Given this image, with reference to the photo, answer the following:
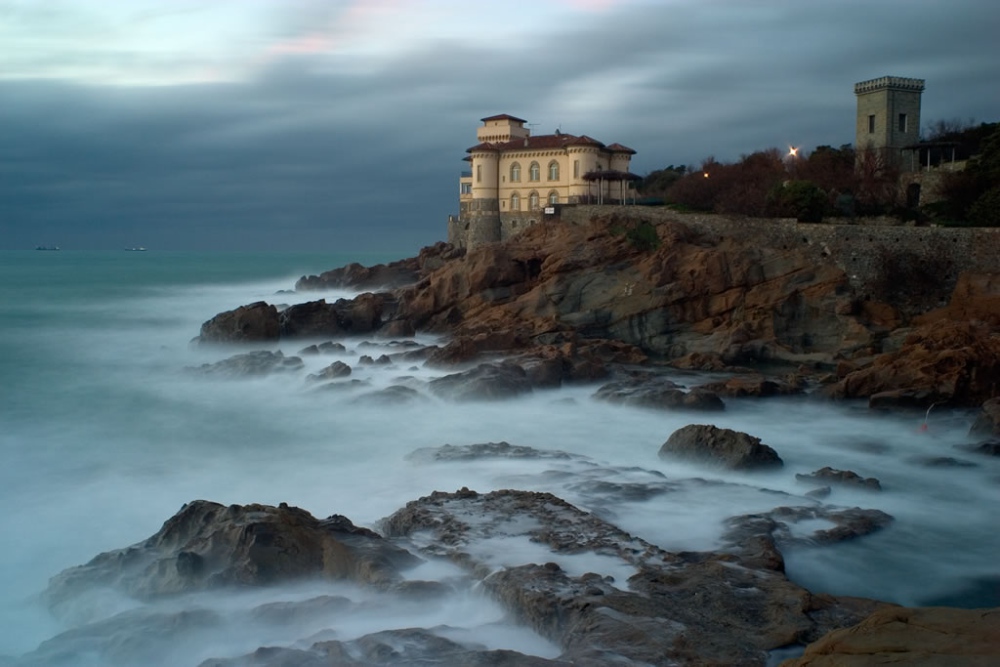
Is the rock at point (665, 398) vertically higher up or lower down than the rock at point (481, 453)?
higher up

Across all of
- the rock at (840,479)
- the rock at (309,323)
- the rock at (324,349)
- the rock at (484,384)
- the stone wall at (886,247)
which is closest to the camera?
the rock at (840,479)

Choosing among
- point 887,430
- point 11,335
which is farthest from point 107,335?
point 887,430

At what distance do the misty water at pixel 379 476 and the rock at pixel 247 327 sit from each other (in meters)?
3.90

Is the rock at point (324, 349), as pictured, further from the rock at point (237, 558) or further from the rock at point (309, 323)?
the rock at point (237, 558)

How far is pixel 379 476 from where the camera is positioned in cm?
1470

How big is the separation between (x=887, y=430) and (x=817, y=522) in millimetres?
6683

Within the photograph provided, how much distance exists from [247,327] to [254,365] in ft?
18.4

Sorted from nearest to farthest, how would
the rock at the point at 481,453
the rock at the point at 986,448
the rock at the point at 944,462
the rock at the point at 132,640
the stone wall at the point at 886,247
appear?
the rock at the point at 132,640 → the rock at the point at 944,462 → the rock at the point at 481,453 → the rock at the point at 986,448 → the stone wall at the point at 886,247

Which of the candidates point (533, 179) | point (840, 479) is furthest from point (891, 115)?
point (840, 479)

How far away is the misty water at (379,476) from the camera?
29.0 feet

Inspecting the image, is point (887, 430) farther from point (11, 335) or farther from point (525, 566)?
point (11, 335)

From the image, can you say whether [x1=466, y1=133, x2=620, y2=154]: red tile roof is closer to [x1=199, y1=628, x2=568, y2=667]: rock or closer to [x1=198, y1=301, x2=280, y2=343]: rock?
[x1=198, y1=301, x2=280, y2=343]: rock

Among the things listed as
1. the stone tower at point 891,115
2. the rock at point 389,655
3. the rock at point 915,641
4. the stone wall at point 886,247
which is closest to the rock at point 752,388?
the stone wall at point 886,247

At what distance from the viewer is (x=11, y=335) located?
118ft
